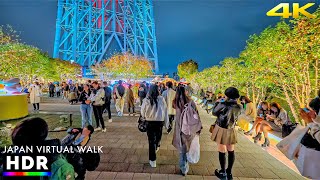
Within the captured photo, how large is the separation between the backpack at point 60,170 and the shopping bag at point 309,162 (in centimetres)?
258

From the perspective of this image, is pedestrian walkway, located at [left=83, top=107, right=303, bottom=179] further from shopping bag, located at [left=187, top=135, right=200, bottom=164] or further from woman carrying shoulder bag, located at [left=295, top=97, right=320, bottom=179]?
woman carrying shoulder bag, located at [left=295, top=97, right=320, bottom=179]

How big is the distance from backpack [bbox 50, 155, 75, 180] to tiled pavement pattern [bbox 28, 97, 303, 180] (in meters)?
2.50

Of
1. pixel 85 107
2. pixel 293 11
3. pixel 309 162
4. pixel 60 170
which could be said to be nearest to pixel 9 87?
pixel 85 107

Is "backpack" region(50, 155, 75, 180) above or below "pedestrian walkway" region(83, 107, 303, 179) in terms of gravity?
above

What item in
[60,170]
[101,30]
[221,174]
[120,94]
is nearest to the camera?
[60,170]

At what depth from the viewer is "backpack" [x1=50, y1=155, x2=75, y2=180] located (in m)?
1.83

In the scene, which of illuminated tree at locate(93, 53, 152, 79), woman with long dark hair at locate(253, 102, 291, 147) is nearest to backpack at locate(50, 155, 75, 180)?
woman with long dark hair at locate(253, 102, 291, 147)

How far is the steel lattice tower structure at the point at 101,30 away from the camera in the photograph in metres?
67.1

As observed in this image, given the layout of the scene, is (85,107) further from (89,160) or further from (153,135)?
(89,160)

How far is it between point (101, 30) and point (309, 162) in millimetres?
71122

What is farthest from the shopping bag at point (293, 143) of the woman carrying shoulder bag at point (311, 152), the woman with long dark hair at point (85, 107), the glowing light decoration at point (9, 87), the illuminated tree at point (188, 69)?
the illuminated tree at point (188, 69)

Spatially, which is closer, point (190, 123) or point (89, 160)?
point (89, 160)

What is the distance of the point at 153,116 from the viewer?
4957 millimetres

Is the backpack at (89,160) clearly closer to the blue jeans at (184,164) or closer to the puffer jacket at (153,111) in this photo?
the blue jeans at (184,164)
